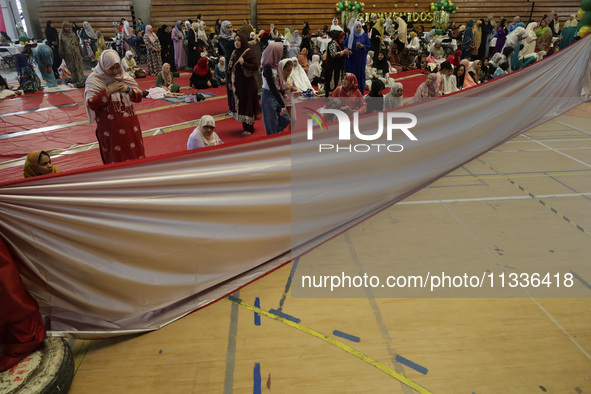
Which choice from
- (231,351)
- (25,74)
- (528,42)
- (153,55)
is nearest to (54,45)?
(25,74)

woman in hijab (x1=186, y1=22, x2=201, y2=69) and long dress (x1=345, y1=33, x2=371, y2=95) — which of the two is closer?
long dress (x1=345, y1=33, x2=371, y2=95)

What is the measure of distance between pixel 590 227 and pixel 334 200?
2.32m

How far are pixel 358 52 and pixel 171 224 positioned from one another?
6596 mm

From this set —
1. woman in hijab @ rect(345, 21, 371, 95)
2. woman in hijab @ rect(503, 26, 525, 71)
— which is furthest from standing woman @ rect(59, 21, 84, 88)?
woman in hijab @ rect(503, 26, 525, 71)

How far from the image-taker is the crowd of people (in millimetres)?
3678

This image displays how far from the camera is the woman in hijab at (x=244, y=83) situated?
18.8ft

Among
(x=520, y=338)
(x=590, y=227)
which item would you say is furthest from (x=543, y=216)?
(x=520, y=338)

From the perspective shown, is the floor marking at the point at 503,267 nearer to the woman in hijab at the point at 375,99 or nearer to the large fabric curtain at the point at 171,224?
the large fabric curtain at the point at 171,224

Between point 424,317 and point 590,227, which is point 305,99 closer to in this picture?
point 590,227

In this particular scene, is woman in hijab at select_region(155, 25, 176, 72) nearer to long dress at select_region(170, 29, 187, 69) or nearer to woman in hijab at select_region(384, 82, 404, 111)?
long dress at select_region(170, 29, 187, 69)

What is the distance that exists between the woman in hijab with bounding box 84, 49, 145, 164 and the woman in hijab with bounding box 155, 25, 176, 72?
345 inches

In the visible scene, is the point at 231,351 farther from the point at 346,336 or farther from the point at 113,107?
the point at 113,107

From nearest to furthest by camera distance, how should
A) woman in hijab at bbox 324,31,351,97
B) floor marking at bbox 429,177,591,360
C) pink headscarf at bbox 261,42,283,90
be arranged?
1. floor marking at bbox 429,177,591,360
2. pink headscarf at bbox 261,42,283,90
3. woman in hijab at bbox 324,31,351,97

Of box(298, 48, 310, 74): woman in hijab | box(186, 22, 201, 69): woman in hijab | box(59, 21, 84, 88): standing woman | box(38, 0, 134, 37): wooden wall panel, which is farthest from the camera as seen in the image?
box(38, 0, 134, 37): wooden wall panel
